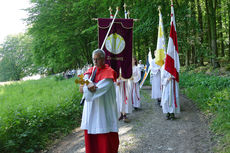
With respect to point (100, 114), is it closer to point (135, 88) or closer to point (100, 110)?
point (100, 110)

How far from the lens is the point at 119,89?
7.21m

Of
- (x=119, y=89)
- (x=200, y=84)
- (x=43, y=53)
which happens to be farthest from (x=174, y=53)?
(x=43, y=53)

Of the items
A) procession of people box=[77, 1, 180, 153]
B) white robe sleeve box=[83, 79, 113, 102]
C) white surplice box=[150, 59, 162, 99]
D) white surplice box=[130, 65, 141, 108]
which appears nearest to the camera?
white robe sleeve box=[83, 79, 113, 102]

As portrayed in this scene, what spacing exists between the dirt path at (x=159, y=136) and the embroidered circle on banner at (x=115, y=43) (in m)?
2.43

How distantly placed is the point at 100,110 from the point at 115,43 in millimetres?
3457

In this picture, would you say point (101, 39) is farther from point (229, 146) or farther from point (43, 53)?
point (43, 53)

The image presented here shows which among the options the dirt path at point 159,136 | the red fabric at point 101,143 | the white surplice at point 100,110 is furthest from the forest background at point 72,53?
the white surplice at point 100,110

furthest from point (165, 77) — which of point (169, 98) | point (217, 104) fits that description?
point (217, 104)

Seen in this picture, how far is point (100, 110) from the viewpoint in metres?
3.58

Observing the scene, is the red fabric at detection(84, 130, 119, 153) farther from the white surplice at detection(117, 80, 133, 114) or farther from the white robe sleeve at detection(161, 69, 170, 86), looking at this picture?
the white robe sleeve at detection(161, 69, 170, 86)

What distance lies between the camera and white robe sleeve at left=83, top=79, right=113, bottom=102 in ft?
11.2

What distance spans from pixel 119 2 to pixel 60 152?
40.2ft

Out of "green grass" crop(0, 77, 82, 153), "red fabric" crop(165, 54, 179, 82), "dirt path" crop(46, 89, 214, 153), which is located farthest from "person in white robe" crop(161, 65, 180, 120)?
"green grass" crop(0, 77, 82, 153)

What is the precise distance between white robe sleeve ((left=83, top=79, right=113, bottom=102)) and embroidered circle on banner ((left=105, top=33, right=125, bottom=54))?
122 inches
